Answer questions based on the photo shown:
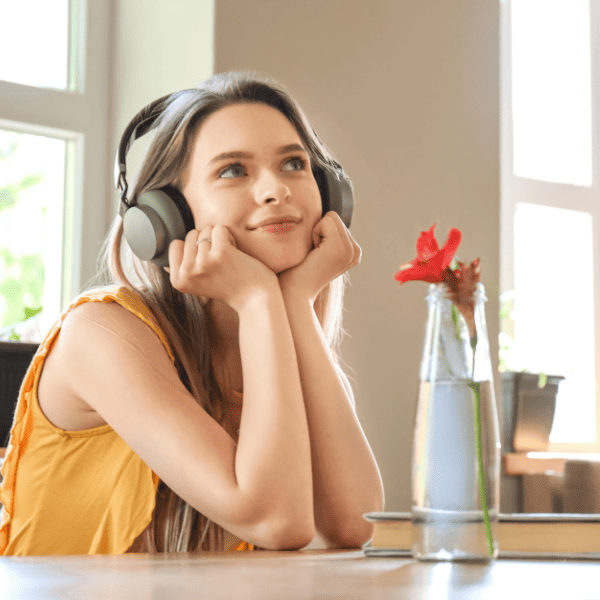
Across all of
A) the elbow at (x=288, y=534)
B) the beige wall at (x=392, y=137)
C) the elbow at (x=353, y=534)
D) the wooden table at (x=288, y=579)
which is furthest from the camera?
the beige wall at (x=392, y=137)

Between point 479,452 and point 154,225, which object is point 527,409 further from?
point 479,452

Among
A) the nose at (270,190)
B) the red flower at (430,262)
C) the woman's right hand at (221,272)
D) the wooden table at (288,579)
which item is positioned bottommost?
the wooden table at (288,579)

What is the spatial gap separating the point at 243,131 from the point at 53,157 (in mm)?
991

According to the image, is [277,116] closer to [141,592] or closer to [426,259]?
[426,259]

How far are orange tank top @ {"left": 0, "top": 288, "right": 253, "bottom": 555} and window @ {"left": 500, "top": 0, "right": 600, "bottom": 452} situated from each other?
1.99 m

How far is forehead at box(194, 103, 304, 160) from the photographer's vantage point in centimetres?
120

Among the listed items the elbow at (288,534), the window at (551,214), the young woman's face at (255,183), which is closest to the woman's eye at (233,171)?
the young woman's face at (255,183)

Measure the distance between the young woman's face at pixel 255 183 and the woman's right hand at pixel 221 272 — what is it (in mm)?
49

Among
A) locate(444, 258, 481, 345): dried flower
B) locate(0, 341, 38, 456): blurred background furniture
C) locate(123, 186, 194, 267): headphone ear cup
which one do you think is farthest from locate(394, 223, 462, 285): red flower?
locate(0, 341, 38, 456): blurred background furniture

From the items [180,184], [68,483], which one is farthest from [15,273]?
[68,483]

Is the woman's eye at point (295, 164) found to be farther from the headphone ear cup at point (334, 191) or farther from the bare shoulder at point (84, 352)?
the bare shoulder at point (84, 352)

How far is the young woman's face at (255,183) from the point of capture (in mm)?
1163

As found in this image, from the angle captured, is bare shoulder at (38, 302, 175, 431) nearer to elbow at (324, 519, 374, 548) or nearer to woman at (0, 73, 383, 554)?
woman at (0, 73, 383, 554)

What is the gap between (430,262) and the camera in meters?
0.60
